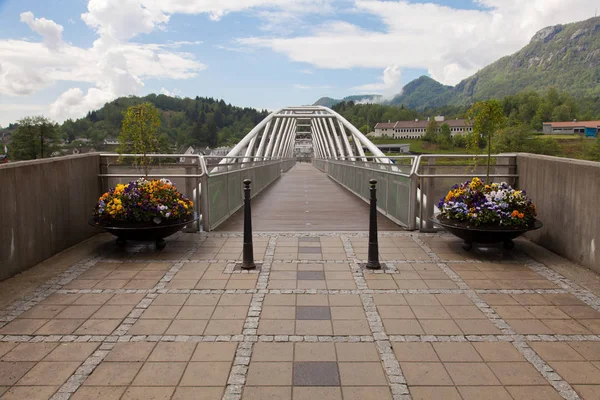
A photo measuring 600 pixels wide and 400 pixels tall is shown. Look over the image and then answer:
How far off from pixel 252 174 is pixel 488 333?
35.3ft

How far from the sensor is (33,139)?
2729 inches

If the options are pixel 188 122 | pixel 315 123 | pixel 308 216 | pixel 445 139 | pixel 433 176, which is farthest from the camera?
pixel 188 122

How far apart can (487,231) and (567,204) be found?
3.43 ft

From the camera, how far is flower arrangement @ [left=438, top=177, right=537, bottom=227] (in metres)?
5.82

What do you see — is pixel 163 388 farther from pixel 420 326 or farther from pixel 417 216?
pixel 417 216

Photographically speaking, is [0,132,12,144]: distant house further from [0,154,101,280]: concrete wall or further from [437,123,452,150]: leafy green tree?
[437,123,452,150]: leafy green tree

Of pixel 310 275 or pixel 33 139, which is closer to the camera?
pixel 310 275

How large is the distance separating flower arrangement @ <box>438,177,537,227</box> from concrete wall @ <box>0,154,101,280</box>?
17.0 ft

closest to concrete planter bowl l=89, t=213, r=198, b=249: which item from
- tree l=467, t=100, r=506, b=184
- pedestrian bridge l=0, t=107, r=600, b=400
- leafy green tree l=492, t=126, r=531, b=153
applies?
pedestrian bridge l=0, t=107, r=600, b=400

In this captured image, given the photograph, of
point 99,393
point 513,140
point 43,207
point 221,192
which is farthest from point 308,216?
point 513,140

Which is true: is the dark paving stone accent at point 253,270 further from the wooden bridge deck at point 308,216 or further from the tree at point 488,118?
the tree at point 488,118

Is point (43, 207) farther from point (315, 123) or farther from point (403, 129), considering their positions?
point (403, 129)

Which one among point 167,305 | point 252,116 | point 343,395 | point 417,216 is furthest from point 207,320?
point 252,116

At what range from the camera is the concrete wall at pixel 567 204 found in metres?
5.21
